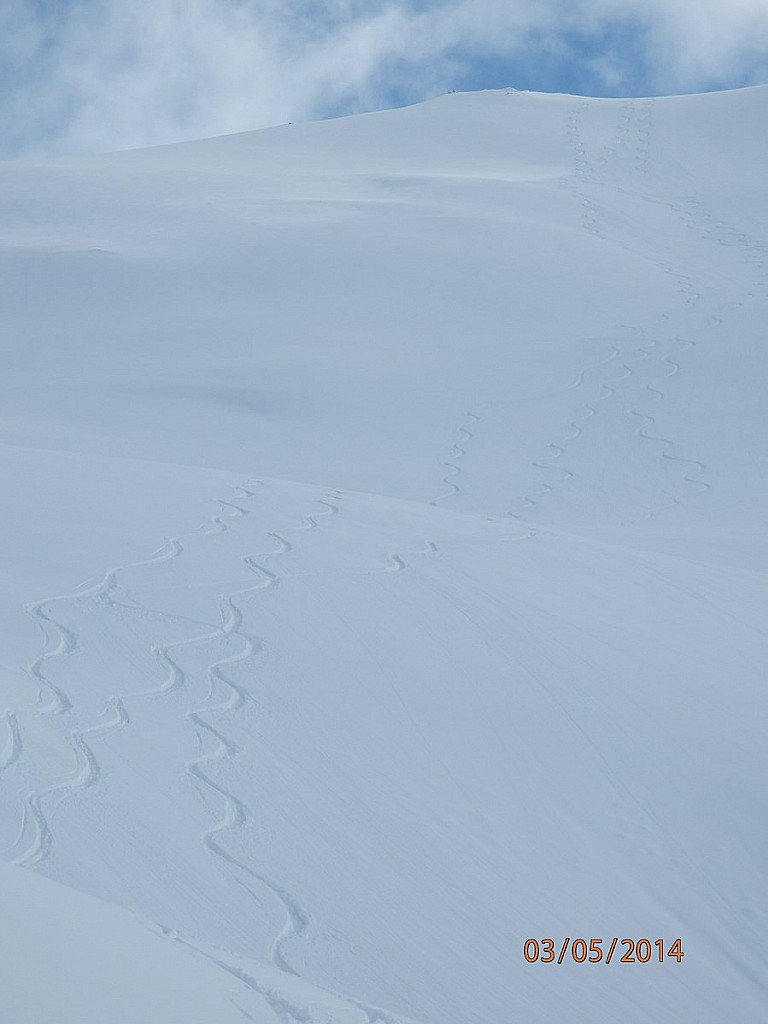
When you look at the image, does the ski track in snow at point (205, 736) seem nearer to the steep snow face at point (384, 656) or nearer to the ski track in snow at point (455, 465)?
the steep snow face at point (384, 656)

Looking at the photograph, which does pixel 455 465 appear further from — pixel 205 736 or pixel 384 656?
pixel 205 736

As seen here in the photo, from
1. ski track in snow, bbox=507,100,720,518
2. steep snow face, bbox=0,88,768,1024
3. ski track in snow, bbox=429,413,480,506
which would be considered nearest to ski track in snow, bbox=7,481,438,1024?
steep snow face, bbox=0,88,768,1024

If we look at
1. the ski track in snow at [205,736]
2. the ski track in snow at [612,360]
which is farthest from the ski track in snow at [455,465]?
the ski track in snow at [205,736]

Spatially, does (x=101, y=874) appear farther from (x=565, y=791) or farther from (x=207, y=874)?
(x=565, y=791)

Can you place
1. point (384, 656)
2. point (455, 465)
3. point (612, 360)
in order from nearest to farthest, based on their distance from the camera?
1. point (384, 656)
2. point (455, 465)
3. point (612, 360)

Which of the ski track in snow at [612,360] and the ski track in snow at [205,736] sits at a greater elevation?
the ski track in snow at [612,360]

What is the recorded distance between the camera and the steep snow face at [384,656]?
248cm

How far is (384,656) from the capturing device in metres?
3.75

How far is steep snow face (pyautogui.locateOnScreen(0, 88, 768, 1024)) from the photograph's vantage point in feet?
8.13

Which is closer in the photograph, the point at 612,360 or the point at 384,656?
the point at 384,656

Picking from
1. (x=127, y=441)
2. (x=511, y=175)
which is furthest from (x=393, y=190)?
(x=127, y=441)

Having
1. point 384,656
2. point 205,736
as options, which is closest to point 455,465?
point 384,656

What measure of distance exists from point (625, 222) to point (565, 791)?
13738 millimetres

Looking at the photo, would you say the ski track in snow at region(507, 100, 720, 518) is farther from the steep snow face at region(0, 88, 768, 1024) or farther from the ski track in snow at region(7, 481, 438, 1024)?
the ski track in snow at region(7, 481, 438, 1024)
